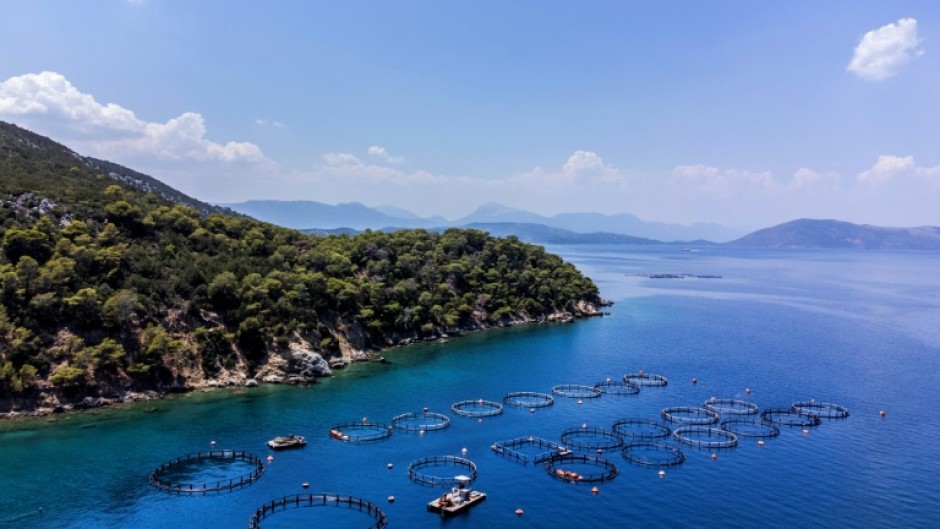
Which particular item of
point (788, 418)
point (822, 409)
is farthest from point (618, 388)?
point (822, 409)

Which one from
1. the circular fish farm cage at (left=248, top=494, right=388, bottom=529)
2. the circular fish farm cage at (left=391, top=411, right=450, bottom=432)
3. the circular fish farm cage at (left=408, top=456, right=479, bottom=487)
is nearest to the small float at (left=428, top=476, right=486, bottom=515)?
the circular fish farm cage at (left=408, top=456, right=479, bottom=487)

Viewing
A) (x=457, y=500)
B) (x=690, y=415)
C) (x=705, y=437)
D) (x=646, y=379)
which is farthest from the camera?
(x=646, y=379)

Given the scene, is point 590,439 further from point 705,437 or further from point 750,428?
point 750,428

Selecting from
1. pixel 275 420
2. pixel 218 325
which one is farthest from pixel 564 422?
pixel 218 325

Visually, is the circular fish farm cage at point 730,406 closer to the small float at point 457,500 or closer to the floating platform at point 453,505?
the small float at point 457,500

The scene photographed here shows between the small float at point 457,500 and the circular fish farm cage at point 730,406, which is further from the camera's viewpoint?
the circular fish farm cage at point 730,406

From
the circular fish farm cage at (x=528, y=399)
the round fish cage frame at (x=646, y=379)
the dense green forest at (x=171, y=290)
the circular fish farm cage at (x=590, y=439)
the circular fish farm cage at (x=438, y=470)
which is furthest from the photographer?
the round fish cage frame at (x=646, y=379)

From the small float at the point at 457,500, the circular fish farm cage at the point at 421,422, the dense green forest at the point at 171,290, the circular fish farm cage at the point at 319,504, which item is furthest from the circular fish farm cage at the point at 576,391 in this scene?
the circular fish farm cage at the point at 319,504
